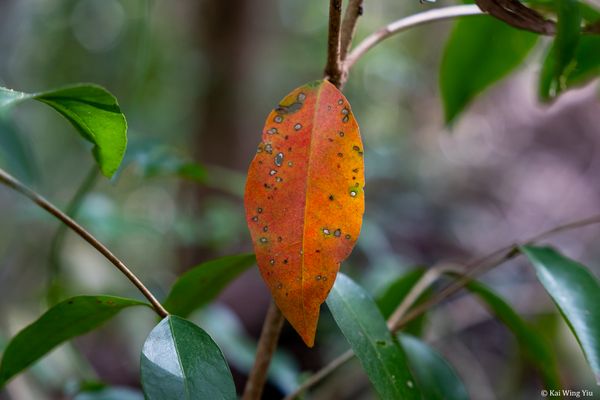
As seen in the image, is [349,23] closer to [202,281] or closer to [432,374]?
[202,281]

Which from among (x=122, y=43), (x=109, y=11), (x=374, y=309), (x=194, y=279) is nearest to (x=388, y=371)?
(x=374, y=309)

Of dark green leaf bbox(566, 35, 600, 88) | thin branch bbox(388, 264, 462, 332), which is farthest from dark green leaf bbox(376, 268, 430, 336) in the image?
dark green leaf bbox(566, 35, 600, 88)

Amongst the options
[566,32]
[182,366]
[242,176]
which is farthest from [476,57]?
[242,176]

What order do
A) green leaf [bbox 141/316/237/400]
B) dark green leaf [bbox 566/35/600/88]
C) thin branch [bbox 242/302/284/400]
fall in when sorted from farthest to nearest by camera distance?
dark green leaf [bbox 566/35/600/88] → thin branch [bbox 242/302/284/400] → green leaf [bbox 141/316/237/400]

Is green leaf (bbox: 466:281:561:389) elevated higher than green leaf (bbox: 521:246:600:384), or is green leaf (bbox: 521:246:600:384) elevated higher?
green leaf (bbox: 521:246:600:384)

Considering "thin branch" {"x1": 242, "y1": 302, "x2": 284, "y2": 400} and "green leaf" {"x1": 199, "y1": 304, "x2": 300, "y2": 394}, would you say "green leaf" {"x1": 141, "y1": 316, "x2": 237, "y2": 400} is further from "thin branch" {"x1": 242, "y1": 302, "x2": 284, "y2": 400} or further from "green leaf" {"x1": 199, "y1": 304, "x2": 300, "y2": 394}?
"green leaf" {"x1": 199, "y1": 304, "x2": 300, "y2": 394}

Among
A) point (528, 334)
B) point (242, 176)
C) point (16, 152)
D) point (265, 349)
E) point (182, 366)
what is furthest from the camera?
point (242, 176)
